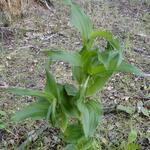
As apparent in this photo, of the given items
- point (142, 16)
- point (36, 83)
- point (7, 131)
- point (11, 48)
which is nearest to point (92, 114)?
point (7, 131)

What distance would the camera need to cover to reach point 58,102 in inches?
57.6

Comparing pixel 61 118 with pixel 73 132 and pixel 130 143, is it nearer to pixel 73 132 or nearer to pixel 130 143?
pixel 73 132

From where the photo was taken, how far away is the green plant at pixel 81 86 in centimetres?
136

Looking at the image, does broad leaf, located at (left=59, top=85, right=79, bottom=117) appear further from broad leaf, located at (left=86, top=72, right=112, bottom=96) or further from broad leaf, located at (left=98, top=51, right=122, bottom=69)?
broad leaf, located at (left=98, top=51, right=122, bottom=69)

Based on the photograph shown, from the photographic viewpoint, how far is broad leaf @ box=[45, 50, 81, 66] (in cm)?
131

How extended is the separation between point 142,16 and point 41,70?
1.58 metres

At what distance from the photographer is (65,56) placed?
1332mm

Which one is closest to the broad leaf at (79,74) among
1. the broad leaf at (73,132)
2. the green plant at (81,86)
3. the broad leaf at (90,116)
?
the green plant at (81,86)

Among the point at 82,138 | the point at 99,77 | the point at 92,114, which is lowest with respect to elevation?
the point at 82,138

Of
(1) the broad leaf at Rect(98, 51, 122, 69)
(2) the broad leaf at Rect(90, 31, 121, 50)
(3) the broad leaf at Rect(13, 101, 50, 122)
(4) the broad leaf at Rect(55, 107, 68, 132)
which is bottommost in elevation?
(4) the broad leaf at Rect(55, 107, 68, 132)

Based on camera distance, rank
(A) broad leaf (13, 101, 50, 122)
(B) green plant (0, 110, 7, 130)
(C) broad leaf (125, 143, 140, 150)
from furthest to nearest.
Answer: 1. (B) green plant (0, 110, 7, 130)
2. (C) broad leaf (125, 143, 140, 150)
3. (A) broad leaf (13, 101, 50, 122)

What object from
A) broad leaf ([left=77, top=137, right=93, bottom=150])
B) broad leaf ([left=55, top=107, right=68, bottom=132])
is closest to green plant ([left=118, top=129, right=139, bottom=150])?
broad leaf ([left=77, top=137, right=93, bottom=150])

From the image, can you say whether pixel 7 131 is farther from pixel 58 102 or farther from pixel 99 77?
pixel 99 77

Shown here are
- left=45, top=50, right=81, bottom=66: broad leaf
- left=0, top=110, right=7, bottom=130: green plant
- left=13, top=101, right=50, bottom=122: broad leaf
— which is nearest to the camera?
→ left=45, top=50, right=81, bottom=66: broad leaf
